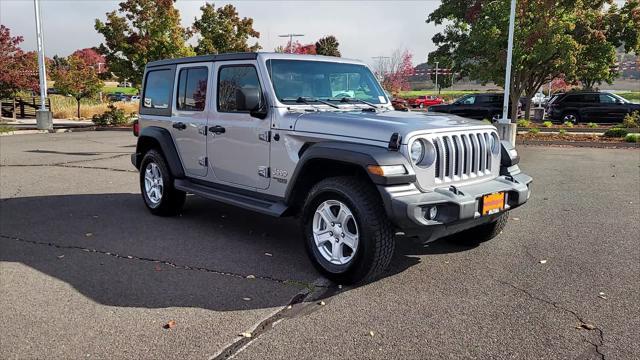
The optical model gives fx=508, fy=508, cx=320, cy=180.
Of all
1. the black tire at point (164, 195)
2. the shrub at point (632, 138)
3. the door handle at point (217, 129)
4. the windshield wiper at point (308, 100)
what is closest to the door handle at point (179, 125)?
the black tire at point (164, 195)

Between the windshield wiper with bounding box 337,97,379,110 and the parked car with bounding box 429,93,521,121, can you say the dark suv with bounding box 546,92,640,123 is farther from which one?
the windshield wiper with bounding box 337,97,379,110

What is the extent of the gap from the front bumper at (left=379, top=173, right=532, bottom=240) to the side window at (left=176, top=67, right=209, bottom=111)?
112 inches

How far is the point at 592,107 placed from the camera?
2217 cm

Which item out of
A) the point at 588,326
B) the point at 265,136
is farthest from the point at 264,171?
the point at 588,326

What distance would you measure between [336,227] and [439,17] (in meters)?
22.8

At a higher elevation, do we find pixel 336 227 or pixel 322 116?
pixel 322 116

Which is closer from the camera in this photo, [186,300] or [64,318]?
[64,318]

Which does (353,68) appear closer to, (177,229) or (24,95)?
(177,229)

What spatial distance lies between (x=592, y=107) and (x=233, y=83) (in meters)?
21.3

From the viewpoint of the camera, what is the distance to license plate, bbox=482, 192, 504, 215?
407 cm

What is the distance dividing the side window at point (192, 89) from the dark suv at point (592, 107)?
2100cm

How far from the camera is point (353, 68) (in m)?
5.65

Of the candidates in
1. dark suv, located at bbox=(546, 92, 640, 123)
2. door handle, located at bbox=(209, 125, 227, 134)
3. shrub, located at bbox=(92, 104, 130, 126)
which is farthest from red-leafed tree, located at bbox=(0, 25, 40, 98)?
dark suv, located at bbox=(546, 92, 640, 123)

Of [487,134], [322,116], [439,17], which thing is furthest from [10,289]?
[439,17]
